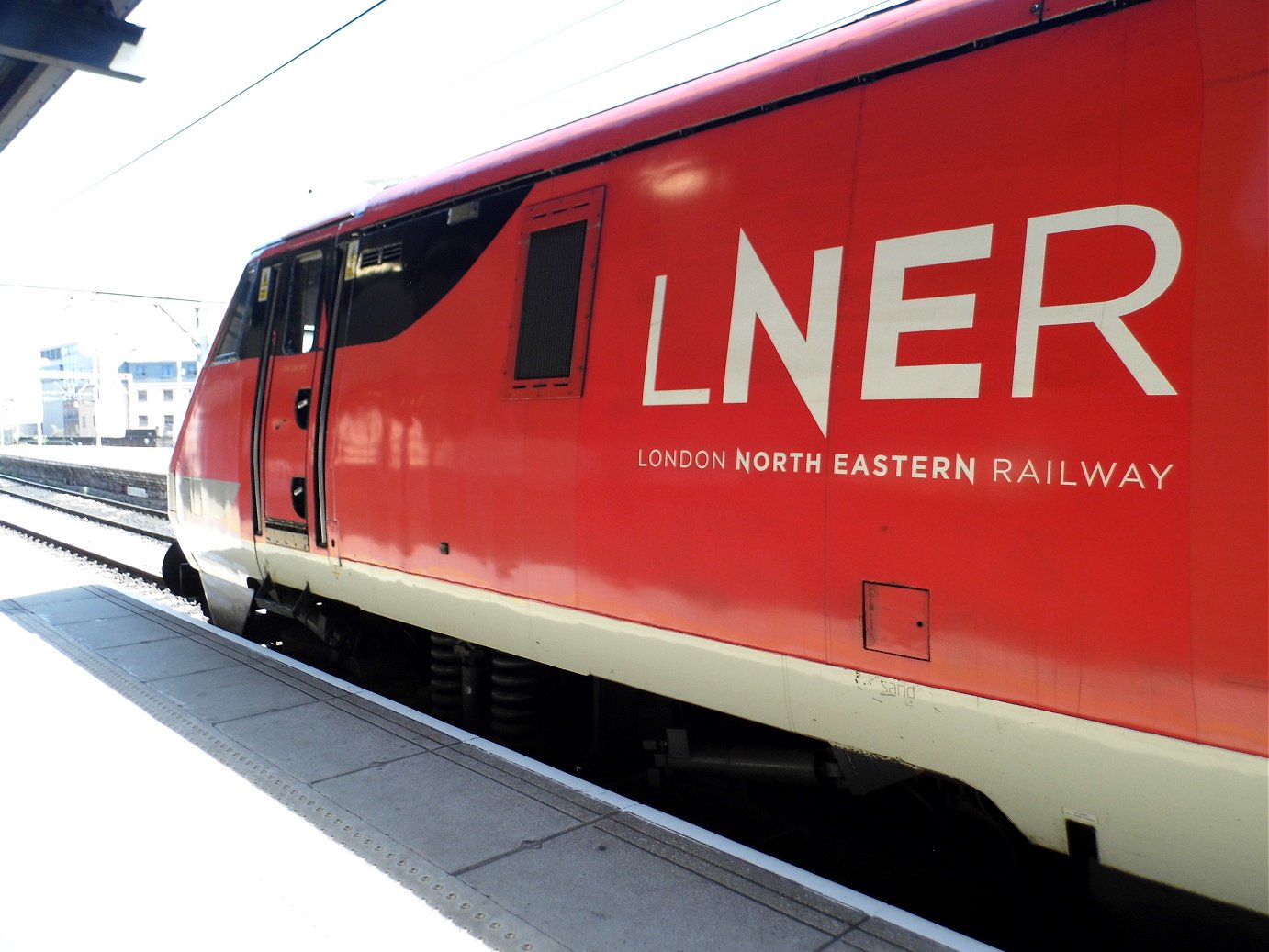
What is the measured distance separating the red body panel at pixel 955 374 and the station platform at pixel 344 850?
845 millimetres

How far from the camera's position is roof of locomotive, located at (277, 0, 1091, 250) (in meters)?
2.62

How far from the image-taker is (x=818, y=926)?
2740 mm

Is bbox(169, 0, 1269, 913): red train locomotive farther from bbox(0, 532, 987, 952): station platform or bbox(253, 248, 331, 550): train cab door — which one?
bbox(253, 248, 331, 550): train cab door

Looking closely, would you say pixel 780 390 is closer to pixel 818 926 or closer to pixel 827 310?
pixel 827 310

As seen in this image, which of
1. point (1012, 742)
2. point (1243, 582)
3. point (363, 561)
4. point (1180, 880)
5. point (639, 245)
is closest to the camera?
point (1243, 582)

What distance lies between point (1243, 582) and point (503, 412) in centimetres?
288

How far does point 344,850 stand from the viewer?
3371 mm

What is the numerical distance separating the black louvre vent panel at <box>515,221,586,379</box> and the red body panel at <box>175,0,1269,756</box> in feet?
0.54

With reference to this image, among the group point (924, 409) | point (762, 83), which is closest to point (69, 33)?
point (762, 83)

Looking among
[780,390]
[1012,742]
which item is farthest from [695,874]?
[780,390]

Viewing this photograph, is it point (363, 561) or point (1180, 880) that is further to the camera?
point (363, 561)

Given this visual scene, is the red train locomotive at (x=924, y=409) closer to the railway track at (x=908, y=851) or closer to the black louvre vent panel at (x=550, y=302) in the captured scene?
the black louvre vent panel at (x=550, y=302)

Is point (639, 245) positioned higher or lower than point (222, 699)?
higher

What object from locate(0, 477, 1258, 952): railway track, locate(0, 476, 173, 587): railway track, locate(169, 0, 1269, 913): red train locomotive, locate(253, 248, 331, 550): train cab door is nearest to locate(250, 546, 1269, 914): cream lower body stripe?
locate(169, 0, 1269, 913): red train locomotive
